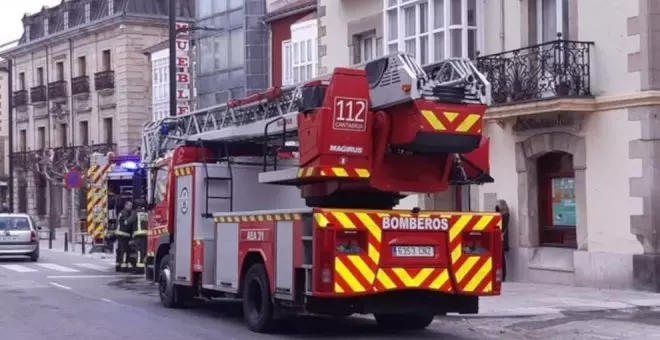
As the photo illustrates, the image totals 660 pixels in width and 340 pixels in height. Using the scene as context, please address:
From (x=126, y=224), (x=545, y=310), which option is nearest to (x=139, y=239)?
(x=126, y=224)

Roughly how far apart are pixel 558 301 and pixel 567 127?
3.84 m

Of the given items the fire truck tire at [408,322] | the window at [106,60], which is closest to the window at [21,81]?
the window at [106,60]

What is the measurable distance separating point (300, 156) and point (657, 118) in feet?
25.9

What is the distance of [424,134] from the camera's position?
13.0 metres

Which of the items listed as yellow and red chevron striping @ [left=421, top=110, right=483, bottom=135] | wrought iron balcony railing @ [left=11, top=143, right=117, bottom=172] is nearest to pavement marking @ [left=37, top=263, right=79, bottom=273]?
yellow and red chevron striping @ [left=421, top=110, right=483, bottom=135]

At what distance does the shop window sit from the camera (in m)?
21.3

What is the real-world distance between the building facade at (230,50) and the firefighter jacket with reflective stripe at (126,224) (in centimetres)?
1004

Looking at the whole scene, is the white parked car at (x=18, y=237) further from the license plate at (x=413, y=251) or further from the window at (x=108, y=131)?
the window at (x=108, y=131)

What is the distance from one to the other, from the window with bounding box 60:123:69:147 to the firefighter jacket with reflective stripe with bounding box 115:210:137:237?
33.9 metres

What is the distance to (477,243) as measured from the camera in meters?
13.9

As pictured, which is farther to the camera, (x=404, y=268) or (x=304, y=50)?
(x=304, y=50)

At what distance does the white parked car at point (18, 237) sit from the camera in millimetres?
31469

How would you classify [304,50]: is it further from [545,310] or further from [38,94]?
[38,94]

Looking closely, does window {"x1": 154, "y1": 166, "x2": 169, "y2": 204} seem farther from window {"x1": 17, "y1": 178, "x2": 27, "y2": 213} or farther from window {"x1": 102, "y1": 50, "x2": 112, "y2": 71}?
window {"x1": 17, "y1": 178, "x2": 27, "y2": 213}
